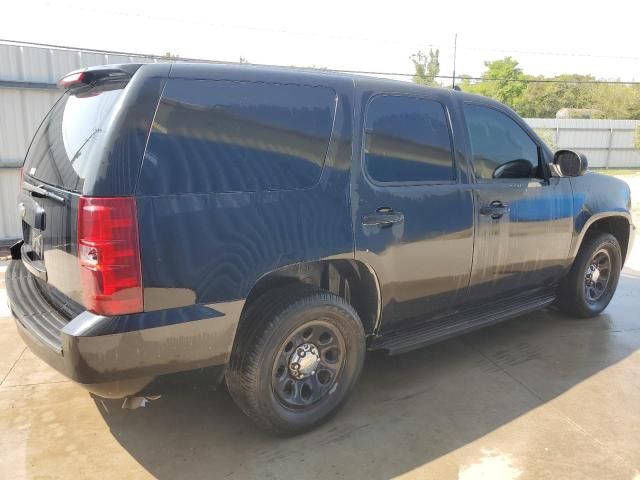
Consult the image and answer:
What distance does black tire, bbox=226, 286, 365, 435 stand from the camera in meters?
2.66

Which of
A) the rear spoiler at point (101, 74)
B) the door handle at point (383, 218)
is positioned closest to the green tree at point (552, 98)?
the door handle at point (383, 218)

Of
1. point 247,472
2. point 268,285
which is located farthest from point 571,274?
point 247,472

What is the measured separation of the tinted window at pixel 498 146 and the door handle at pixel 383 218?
0.89 metres

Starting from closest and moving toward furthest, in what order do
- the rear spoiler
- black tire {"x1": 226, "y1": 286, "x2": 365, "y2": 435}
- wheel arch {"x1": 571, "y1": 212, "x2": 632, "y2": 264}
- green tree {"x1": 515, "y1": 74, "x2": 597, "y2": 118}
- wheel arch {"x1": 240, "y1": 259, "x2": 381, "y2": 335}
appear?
the rear spoiler → black tire {"x1": 226, "y1": 286, "x2": 365, "y2": 435} → wheel arch {"x1": 240, "y1": 259, "x2": 381, "y2": 335} → wheel arch {"x1": 571, "y1": 212, "x2": 632, "y2": 264} → green tree {"x1": 515, "y1": 74, "x2": 597, "y2": 118}

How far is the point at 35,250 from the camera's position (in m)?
2.96

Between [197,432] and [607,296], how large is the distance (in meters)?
4.05

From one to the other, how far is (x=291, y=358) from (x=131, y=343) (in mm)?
920

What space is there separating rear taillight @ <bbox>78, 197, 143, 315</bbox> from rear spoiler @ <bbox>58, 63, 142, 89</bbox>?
658mm

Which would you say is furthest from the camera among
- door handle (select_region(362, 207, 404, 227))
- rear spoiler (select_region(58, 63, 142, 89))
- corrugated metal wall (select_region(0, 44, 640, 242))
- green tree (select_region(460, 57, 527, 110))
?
green tree (select_region(460, 57, 527, 110))

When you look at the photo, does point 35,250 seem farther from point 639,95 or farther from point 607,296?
point 639,95

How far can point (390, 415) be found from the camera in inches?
126

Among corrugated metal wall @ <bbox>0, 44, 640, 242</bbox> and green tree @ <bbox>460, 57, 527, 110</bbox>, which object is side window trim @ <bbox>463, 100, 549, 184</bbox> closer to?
corrugated metal wall @ <bbox>0, 44, 640, 242</bbox>

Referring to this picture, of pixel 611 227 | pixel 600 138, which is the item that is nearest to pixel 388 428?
pixel 611 227

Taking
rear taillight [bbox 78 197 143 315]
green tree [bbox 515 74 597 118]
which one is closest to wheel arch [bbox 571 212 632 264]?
rear taillight [bbox 78 197 143 315]
